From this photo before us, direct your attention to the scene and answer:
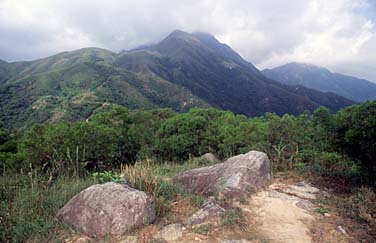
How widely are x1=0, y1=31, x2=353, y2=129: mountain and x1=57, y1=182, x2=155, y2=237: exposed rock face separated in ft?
216

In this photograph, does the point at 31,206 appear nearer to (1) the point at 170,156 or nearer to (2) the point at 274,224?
(2) the point at 274,224

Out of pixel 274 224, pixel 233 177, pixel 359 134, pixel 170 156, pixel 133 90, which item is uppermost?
pixel 133 90

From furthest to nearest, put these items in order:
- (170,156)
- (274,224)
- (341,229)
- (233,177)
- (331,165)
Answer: (170,156) < (331,165) < (233,177) < (274,224) < (341,229)

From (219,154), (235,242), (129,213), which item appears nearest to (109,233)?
(129,213)

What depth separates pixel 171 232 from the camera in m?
3.75

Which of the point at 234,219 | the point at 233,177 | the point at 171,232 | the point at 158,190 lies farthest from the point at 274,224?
the point at 158,190

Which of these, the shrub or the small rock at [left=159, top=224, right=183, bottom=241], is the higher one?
the shrub

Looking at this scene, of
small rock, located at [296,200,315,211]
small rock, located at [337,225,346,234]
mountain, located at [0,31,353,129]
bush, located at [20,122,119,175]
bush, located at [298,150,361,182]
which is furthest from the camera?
mountain, located at [0,31,353,129]

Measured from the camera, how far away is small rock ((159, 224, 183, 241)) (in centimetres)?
365

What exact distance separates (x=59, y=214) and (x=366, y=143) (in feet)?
17.8

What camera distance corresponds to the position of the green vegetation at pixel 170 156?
4363 millimetres

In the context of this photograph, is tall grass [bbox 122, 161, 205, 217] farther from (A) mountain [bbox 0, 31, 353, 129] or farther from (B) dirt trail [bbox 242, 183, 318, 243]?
(A) mountain [bbox 0, 31, 353, 129]

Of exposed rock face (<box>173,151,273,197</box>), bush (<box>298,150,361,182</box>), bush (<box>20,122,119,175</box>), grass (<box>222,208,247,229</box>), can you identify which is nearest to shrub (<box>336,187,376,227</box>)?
bush (<box>298,150,361,182</box>)

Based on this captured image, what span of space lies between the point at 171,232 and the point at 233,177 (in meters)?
2.02
